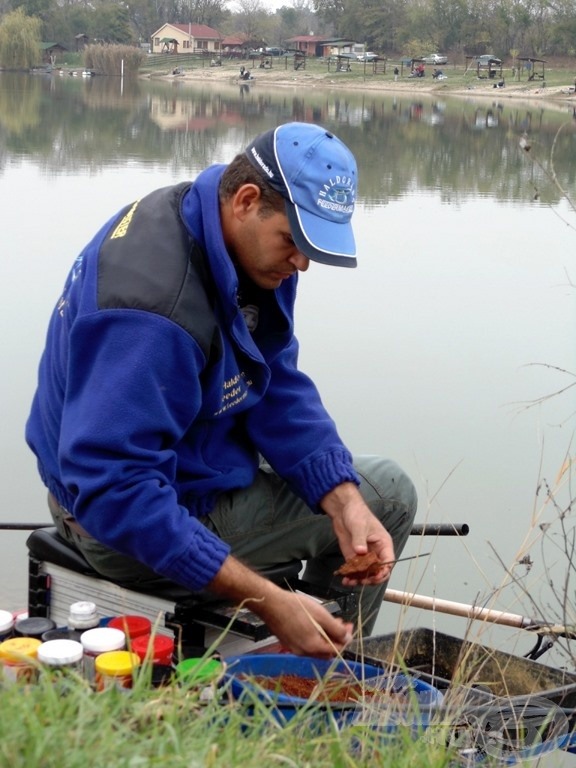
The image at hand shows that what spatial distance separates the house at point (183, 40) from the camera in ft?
227

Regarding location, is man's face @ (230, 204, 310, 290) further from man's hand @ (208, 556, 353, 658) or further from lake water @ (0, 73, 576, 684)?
lake water @ (0, 73, 576, 684)

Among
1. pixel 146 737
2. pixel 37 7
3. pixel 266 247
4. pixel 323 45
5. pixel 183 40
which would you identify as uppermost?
pixel 37 7

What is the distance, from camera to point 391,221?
1076 cm

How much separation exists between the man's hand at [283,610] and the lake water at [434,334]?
0.77 feet

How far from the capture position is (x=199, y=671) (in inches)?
67.1

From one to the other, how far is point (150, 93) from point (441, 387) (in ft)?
108

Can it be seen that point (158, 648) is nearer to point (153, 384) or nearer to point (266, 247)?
point (153, 384)

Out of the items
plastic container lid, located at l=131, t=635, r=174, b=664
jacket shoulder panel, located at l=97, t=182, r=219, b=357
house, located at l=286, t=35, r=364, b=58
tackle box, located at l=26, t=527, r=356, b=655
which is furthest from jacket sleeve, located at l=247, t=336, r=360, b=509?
house, located at l=286, t=35, r=364, b=58

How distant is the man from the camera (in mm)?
2133

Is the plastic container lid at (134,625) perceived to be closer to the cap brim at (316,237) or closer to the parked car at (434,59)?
the cap brim at (316,237)

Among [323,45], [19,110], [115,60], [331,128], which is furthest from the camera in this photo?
[323,45]

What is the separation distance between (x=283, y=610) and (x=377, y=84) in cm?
4532

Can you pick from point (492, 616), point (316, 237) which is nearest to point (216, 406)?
point (316, 237)

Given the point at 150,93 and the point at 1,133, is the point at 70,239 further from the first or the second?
the point at 150,93
